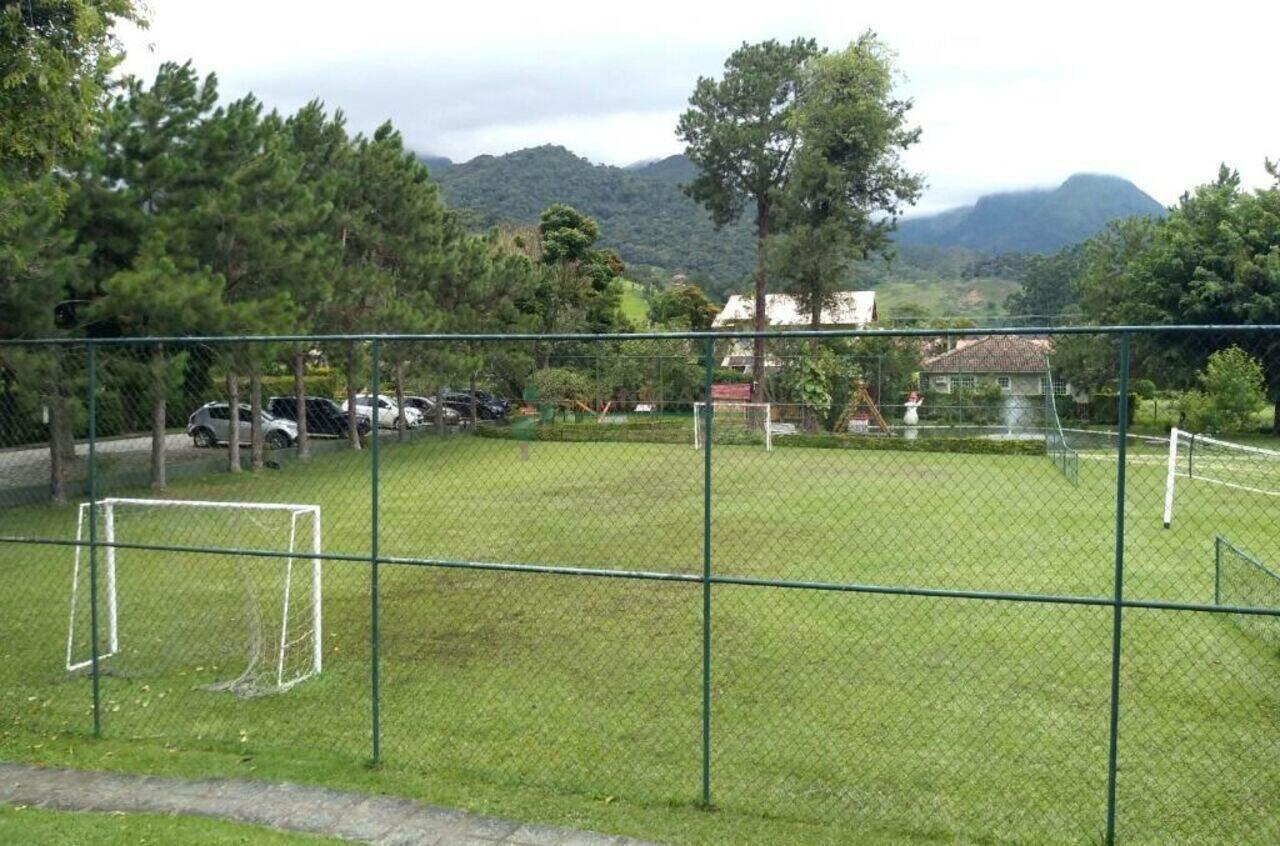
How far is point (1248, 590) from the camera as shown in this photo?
991 centimetres

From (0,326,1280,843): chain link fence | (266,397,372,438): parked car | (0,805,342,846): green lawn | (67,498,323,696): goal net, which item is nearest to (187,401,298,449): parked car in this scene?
(266,397,372,438): parked car

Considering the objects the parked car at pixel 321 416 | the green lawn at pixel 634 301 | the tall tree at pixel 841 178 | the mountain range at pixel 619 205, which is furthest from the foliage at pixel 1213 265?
A: the mountain range at pixel 619 205

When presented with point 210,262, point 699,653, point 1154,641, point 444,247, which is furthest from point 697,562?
point 444,247

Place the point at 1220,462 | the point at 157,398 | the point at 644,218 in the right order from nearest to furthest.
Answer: the point at 157,398 → the point at 1220,462 → the point at 644,218

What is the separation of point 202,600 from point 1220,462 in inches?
476

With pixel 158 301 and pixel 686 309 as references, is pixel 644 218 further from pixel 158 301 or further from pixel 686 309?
pixel 158 301

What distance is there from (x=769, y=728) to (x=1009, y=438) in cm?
293

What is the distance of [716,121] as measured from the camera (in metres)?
46.9

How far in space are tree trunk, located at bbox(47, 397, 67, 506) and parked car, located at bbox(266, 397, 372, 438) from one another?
833 centimetres

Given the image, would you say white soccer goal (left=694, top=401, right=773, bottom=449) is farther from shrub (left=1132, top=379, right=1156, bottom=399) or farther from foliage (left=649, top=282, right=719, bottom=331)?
foliage (left=649, top=282, right=719, bottom=331)

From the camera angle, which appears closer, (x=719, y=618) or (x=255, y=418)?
(x=719, y=618)

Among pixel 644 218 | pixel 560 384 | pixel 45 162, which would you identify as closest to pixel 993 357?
pixel 560 384

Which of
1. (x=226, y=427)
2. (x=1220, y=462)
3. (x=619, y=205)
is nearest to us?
(x=1220, y=462)

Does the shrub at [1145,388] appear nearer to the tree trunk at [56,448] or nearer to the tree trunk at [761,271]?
the tree trunk at [56,448]
